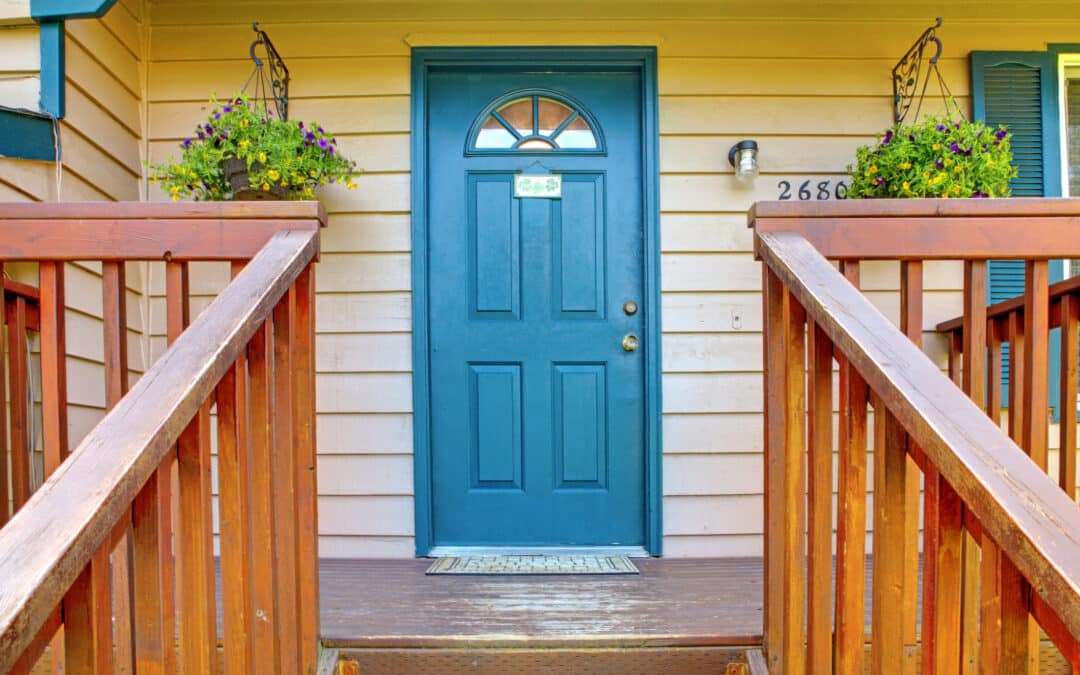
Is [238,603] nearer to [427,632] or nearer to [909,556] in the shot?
[427,632]

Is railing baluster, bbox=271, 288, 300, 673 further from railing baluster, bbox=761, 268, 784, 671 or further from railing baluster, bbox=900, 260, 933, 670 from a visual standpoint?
railing baluster, bbox=900, 260, 933, 670

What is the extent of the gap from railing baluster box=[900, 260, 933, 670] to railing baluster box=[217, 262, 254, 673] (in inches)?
45.9

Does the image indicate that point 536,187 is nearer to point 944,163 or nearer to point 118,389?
point 944,163

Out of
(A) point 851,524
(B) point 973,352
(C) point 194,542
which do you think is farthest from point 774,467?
(C) point 194,542

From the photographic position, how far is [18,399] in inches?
68.5

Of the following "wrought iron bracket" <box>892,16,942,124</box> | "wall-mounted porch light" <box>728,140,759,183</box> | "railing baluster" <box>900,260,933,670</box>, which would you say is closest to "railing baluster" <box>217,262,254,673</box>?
"railing baluster" <box>900,260,933,670</box>

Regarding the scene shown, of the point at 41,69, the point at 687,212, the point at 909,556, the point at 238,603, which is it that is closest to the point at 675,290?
the point at 687,212

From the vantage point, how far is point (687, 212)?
9.25 feet

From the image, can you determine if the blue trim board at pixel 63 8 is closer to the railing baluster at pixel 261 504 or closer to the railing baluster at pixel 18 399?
the railing baluster at pixel 18 399

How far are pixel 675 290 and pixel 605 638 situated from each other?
144cm

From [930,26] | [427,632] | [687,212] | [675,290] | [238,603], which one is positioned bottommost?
[427,632]

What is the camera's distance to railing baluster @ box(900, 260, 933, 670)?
134 centimetres

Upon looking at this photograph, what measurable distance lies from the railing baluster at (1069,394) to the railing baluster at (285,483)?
1659 mm

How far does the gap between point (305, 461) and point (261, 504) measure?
204 millimetres
